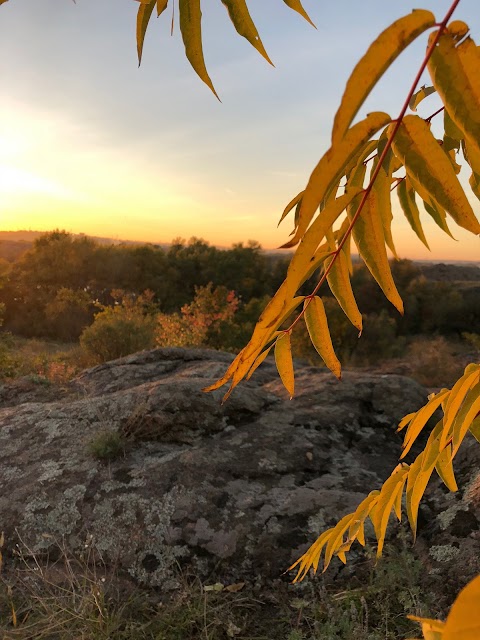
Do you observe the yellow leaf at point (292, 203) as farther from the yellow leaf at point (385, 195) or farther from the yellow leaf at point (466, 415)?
the yellow leaf at point (466, 415)

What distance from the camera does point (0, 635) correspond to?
1822 mm

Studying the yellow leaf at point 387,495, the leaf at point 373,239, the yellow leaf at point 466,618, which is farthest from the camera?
the yellow leaf at point 387,495

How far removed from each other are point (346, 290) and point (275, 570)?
67.8 inches

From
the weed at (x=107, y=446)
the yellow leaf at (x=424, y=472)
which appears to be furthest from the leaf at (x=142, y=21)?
the weed at (x=107, y=446)

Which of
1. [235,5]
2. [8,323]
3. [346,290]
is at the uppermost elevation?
[235,5]

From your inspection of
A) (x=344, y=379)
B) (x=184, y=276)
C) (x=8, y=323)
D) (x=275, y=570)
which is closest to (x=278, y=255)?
(x=184, y=276)

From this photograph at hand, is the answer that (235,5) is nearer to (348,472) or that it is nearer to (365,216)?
(365,216)

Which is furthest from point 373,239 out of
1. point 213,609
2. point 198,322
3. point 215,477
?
point 198,322

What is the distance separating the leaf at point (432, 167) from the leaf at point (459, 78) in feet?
0.14

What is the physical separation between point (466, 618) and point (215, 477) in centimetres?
226

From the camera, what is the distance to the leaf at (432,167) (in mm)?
488

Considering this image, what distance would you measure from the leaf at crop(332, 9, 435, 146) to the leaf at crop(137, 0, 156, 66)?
0.38 metres

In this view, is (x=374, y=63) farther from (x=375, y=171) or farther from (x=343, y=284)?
(x=343, y=284)

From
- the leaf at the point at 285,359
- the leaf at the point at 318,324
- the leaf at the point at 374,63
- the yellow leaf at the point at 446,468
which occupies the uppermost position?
the leaf at the point at 374,63
